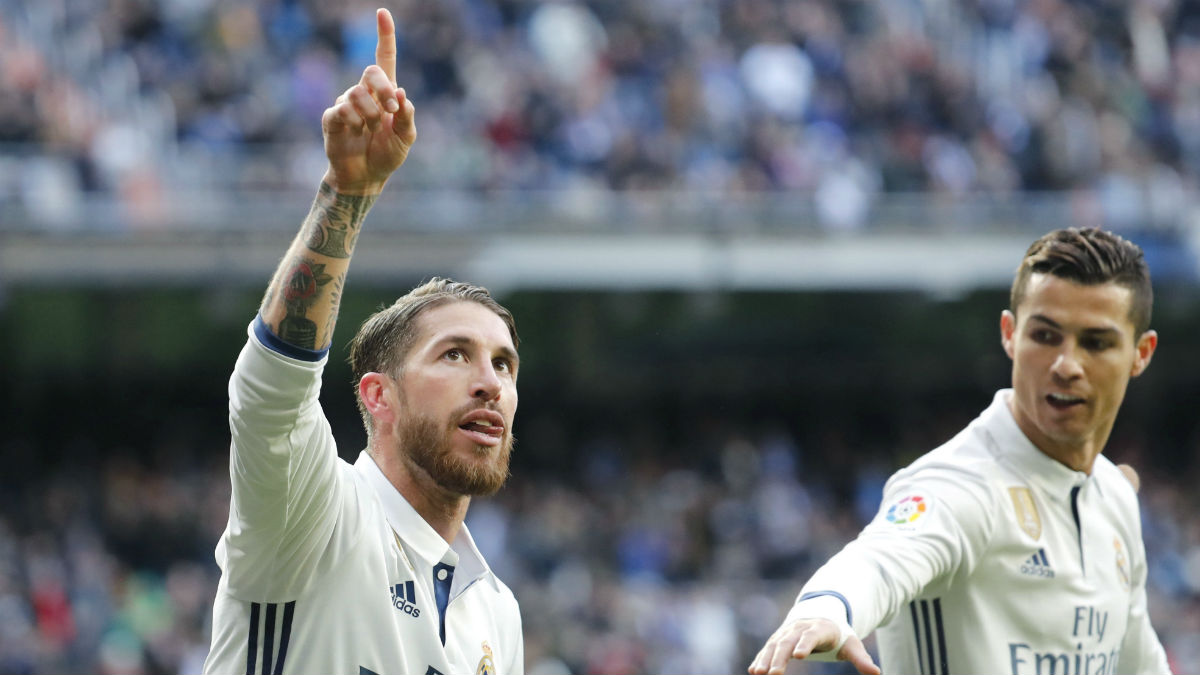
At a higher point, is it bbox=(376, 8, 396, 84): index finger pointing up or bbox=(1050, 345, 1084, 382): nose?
bbox=(376, 8, 396, 84): index finger pointing up

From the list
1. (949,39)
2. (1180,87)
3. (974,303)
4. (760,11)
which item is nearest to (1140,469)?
(974,303)

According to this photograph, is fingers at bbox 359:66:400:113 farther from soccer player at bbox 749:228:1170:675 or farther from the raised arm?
soccer player at bbox 749:228:1170:675

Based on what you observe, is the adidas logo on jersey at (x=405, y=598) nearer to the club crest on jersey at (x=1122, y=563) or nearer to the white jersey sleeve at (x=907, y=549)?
the white jersey sleeve at (x=907, y=549)

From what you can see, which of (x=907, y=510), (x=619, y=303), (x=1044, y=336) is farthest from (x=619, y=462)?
(x=907, y=510)

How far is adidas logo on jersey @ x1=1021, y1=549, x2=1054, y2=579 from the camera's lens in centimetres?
405

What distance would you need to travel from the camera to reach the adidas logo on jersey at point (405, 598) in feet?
11.0

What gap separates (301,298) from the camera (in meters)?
2.94

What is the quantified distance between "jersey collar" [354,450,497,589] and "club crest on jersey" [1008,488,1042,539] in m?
1.48

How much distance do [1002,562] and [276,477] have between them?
2021 mm

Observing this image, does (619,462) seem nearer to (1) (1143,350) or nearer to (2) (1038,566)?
(1) (1143,350)

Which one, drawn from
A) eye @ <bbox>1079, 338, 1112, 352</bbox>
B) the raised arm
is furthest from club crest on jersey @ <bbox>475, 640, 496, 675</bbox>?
eye @ <bbox>1079, 338, 1112, 352</bbox>

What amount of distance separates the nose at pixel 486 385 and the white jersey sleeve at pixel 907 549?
0.84 meters

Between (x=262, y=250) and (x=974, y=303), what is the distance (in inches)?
316

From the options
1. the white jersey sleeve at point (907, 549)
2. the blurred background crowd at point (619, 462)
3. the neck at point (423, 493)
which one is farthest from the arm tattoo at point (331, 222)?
the blurred background crowd at point (619, 462)
